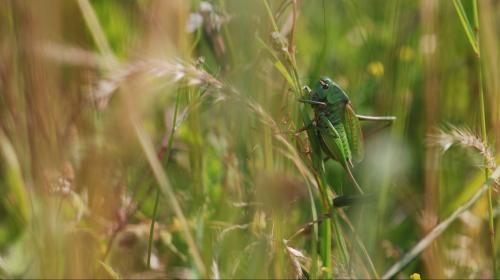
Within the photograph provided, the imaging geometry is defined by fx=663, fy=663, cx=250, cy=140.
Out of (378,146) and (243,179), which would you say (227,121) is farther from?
(378,146)

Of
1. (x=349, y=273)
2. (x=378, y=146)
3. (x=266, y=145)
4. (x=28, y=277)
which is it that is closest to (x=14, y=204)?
(x=28, y=277)


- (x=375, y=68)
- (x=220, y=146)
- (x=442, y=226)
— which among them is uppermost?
(x=375, y=68)

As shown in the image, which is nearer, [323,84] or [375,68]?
[323,84]

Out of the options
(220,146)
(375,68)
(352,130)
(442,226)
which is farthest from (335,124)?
(375,68)

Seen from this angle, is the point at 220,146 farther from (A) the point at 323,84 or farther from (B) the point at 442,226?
(B) the point at 442,226

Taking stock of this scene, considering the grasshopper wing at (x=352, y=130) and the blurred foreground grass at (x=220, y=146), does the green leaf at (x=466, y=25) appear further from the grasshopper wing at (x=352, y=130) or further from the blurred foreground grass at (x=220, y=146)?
the grasshopper wing at (x=352, y=130)

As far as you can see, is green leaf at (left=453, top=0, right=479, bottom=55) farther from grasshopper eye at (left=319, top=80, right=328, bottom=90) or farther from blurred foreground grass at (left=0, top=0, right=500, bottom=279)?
grasshopper eye at (left=319, top=80, right=328, bottom=90)

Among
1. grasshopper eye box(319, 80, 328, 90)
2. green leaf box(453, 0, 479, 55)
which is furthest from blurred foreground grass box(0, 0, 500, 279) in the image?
grasshopper eye box(319, 80, 328, 90)
